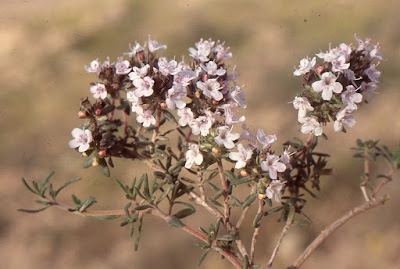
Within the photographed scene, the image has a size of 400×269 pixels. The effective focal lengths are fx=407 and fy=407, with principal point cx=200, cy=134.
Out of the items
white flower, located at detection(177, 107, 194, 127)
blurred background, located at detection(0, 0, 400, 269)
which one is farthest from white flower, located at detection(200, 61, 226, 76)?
blurred background, located at detection(0, 0, 400, 269)

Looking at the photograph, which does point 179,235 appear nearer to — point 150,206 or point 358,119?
point 150,206

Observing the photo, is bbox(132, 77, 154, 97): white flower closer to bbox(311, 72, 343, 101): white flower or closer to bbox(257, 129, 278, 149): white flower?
bbox(257, 129, 278, 149): white flower

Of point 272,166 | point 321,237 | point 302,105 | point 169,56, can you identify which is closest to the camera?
point 272,166

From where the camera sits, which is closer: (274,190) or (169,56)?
(274,190)

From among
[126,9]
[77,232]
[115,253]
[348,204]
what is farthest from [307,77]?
[126,9]

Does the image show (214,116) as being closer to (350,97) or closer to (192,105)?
(192,105)

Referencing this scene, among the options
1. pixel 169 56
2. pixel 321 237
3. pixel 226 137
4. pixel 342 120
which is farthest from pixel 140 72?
pixel 169 56

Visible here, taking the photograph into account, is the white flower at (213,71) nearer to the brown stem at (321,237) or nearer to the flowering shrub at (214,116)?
the flowering shrub at (214,116)
